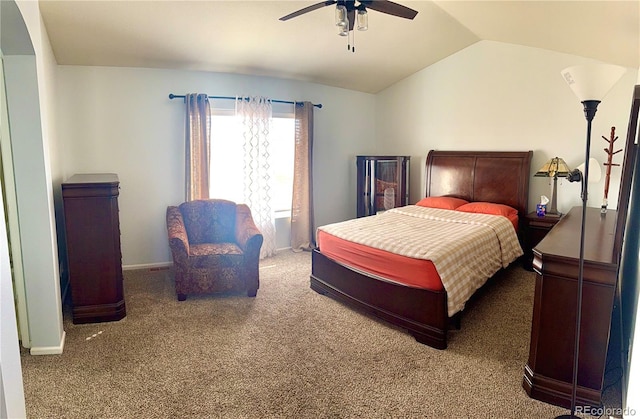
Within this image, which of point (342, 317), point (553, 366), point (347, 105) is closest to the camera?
point (553, 366)

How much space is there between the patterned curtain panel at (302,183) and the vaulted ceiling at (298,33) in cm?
58

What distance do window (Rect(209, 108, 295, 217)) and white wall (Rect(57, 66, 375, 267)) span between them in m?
0.32

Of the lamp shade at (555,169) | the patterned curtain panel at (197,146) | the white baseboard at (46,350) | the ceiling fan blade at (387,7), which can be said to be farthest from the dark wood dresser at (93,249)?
the lamp shade at (555,169)

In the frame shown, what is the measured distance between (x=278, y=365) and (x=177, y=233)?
175cm

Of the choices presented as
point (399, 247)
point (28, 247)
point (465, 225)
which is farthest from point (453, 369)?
point (28, 247)

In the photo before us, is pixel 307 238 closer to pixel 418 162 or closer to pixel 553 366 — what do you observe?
pixel 418 162

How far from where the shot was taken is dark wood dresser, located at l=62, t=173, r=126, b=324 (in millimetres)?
3043

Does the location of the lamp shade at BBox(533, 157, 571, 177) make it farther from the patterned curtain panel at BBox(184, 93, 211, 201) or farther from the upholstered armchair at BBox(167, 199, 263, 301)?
the patterned curtain panel at BBox(184, 93, 211, 201)

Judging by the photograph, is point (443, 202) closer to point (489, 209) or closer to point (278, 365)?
point (489, 209)

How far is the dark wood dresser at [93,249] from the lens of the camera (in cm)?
304

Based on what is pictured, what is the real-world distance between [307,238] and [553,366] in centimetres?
360

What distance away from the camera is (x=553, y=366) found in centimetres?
216

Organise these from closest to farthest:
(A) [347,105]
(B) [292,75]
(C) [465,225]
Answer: (C) [465,225], (B) [292,75], (A) [347,105]

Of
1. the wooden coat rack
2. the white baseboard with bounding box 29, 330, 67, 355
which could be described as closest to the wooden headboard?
the wooden coat rack
